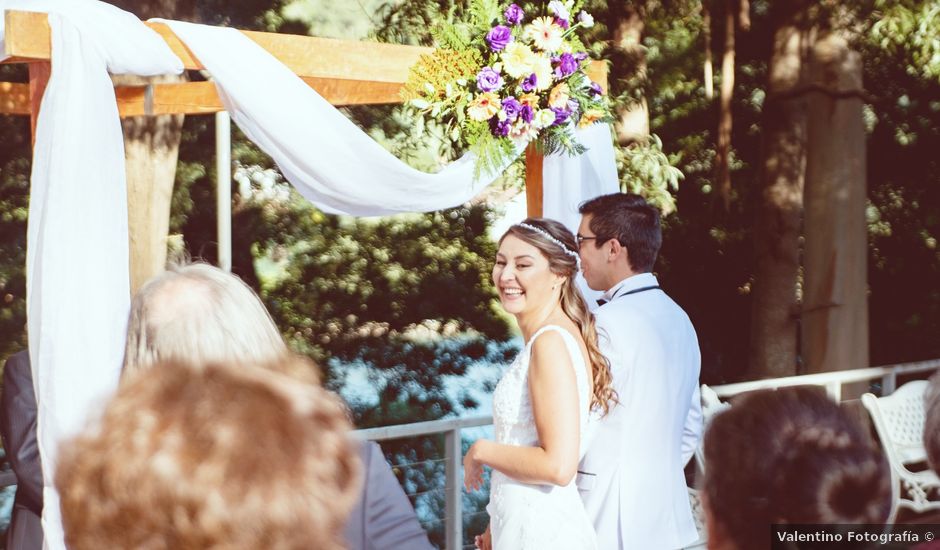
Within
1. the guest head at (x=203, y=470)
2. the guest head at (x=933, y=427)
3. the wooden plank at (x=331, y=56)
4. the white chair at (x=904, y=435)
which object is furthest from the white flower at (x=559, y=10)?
the guest head at (x=203, y=470)

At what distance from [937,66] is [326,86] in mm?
6517

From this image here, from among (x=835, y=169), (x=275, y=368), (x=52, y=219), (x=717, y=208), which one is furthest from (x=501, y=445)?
(x=717, y=208)

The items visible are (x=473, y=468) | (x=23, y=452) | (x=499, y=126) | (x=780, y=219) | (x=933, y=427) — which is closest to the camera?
(x=933, y=427)

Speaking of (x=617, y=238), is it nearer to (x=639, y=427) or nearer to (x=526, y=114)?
(x=639, y=427)

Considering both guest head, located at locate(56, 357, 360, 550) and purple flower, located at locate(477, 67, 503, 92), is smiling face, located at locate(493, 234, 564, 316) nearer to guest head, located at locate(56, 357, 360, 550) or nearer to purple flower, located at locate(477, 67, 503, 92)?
purple flower, located at locate(477, 67, 503, 92)

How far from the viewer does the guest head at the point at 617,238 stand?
348 cm

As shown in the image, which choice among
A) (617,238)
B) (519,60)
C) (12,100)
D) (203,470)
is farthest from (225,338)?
(12,100)

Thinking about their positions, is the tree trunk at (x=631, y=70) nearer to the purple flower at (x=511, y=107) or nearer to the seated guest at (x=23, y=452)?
the purple flower at (x=511, y=107)

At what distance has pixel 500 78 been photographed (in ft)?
13.6

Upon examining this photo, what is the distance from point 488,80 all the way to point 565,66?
37 centimetres

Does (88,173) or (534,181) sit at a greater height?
(534,181)

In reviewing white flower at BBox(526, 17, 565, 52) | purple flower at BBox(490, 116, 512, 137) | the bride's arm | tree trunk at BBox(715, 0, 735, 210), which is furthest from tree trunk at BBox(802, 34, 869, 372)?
the bride's arm

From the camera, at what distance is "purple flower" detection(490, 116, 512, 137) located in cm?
420

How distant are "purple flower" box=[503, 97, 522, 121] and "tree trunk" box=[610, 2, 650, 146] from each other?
17.5 feet
